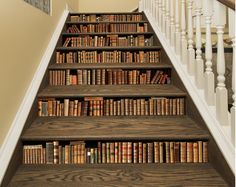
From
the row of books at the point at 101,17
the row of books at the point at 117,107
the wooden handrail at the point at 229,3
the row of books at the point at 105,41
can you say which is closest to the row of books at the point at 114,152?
the row of books at the point at 117,107

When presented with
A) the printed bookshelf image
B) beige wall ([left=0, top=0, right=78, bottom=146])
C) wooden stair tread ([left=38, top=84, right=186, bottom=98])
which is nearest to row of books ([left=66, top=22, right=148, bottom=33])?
the printed bookshelf image

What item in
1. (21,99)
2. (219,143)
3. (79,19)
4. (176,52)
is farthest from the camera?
(79,19)

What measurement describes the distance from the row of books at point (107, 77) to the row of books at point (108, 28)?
40.1 inches

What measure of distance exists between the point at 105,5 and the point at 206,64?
3.32 m

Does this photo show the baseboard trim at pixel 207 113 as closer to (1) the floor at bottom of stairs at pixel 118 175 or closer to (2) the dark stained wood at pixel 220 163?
(2) the dark stained wood at pixel 220 163

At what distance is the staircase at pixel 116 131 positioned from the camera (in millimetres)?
1368

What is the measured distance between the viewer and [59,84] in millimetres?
2234

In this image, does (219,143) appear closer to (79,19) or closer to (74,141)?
(74,141)

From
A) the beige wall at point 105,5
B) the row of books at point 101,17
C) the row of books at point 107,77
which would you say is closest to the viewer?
the row of books at point 107,77

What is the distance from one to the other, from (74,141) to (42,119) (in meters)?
0.40

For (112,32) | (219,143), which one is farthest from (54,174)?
(112,32)

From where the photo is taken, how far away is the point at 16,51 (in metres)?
1.66

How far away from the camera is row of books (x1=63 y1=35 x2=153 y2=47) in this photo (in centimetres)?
280

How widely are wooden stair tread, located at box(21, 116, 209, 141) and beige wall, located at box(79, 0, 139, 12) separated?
123 inches
